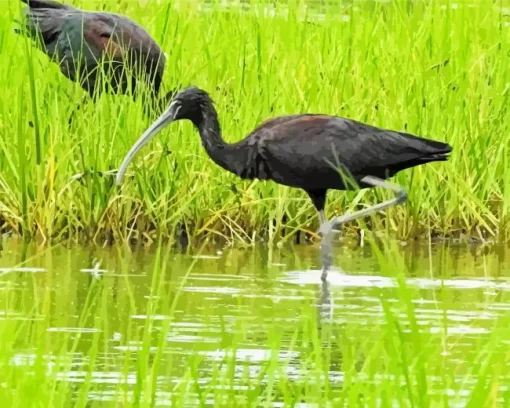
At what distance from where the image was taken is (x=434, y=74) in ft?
33.9

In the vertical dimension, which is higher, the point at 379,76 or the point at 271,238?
the point at 379,76

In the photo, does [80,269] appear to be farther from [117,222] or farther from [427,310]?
[427,310]

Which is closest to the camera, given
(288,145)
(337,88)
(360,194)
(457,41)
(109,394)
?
(109,394)

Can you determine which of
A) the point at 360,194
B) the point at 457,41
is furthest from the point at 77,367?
the point at 457,41

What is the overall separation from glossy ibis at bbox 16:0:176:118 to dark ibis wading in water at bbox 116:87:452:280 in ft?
5.96

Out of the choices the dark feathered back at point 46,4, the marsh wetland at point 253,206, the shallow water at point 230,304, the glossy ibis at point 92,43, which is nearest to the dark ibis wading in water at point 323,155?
the marsh wetland at point 253,206

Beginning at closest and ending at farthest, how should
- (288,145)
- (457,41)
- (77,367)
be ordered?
(77,367) < (288,145) < (457,41)

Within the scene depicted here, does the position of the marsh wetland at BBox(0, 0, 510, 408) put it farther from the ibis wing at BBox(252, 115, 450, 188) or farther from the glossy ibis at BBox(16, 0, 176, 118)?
the ibis wing at BBox(252, 115, 450, 188)

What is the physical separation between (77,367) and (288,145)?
2952 mm

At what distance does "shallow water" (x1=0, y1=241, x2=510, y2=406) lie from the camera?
18.8 feet

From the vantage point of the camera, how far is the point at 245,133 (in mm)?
9641

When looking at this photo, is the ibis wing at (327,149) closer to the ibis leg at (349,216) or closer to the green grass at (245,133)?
the ibis leg at (349,216)

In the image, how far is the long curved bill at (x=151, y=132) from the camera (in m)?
8.72

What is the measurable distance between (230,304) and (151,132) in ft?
6.47
